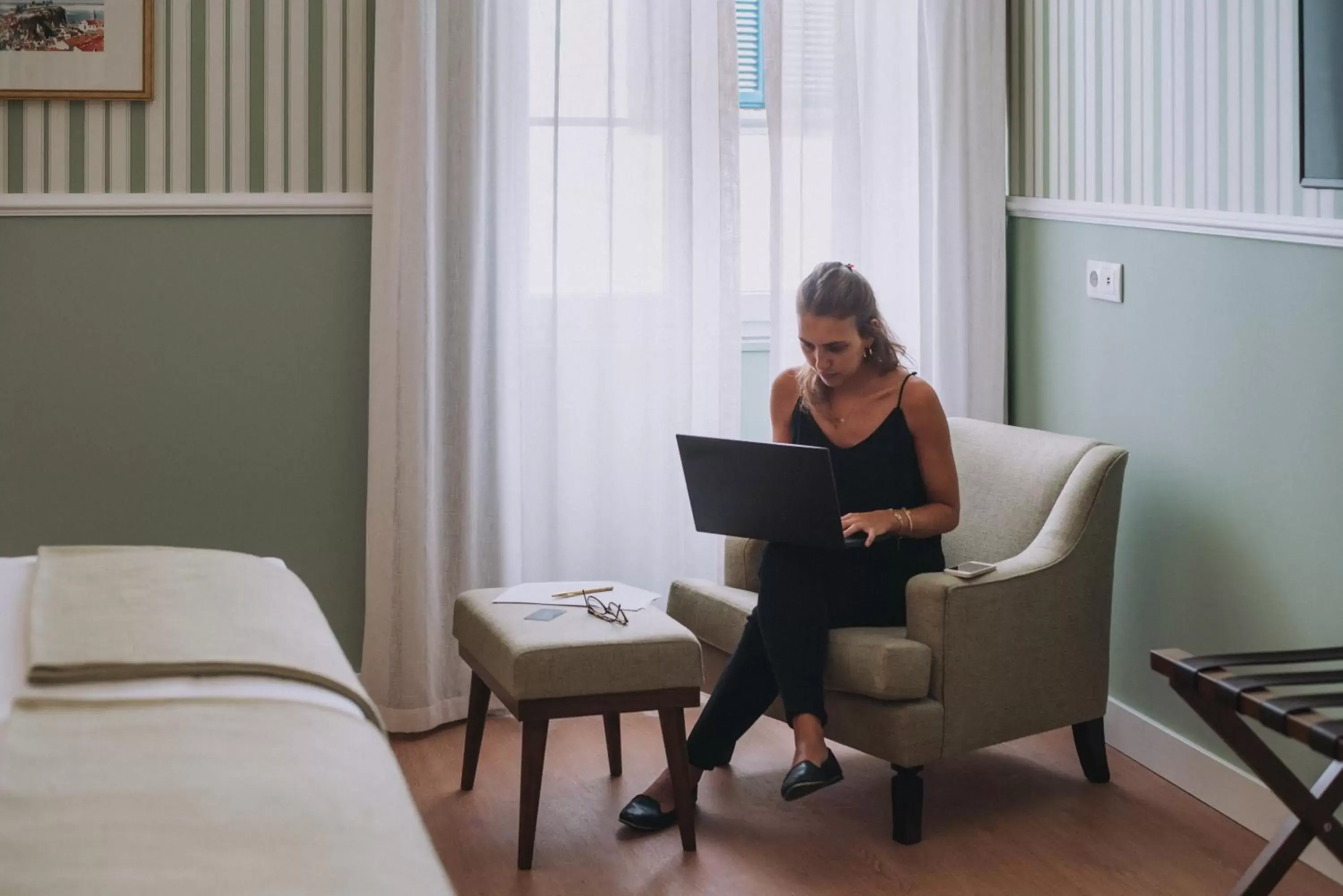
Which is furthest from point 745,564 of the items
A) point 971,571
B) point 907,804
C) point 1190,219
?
point 1190,219

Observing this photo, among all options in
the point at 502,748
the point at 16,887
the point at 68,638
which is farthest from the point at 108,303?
the point at 16,887

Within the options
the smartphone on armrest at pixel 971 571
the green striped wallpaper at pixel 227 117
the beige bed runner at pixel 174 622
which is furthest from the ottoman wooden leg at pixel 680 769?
the green striped wallpaper at pixel 227 117

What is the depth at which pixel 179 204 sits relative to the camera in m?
3.55

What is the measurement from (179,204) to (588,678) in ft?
5.69

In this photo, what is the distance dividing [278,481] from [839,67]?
189 centimetres

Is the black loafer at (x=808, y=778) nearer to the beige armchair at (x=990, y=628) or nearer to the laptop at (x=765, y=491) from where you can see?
the beige armchair at (x=990, y=628)

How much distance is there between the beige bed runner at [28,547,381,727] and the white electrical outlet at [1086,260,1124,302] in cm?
213

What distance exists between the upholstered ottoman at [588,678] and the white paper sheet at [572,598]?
0.37 ft

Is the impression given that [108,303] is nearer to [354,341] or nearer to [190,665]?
[354,341]

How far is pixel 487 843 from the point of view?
290 centimetres

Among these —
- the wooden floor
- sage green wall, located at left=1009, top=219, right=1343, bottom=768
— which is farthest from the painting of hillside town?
sage green wall, located at left=1009, top=219, right=1343, bottom=768

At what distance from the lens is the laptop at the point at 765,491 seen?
276cm

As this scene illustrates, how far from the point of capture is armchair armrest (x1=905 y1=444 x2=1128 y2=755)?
9.52 ft

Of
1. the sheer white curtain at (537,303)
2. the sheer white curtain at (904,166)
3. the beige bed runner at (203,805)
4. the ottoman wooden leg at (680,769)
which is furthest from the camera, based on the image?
the sheer white curtain at (904,166)
